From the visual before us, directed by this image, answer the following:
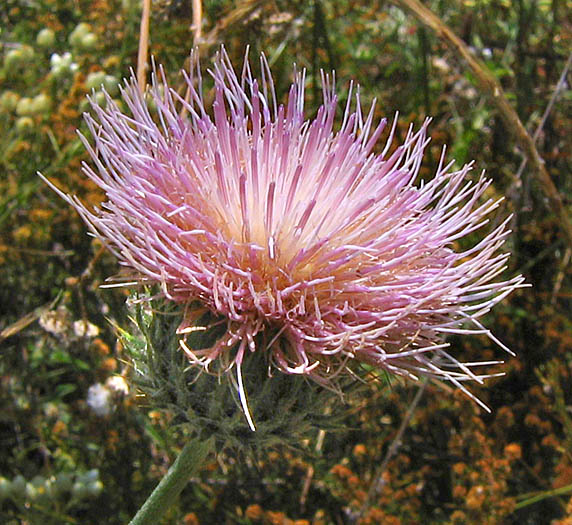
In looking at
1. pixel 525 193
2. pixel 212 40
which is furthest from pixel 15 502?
pixel 525 193

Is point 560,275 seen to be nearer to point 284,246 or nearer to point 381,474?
point 381,474

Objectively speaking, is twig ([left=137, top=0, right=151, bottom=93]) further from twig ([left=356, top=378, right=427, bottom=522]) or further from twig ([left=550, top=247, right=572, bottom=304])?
twig ([left=550, top=247, right=572, bottom=304])

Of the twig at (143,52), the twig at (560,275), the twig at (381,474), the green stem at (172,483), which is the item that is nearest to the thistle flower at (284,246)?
the green stem at (172,483)

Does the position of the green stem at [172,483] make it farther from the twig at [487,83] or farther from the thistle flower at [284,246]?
the twig at [487,83]

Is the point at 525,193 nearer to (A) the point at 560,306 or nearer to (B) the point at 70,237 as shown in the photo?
A: (A) the point at 560,306

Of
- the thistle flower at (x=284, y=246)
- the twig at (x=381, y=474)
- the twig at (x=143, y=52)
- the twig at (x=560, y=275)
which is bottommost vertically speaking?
the twig at (x=381, y=474)

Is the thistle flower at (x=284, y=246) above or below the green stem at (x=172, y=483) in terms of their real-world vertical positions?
above

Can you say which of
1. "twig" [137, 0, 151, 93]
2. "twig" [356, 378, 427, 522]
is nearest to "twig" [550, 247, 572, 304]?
"twig" [356, 378, 427, 522]
